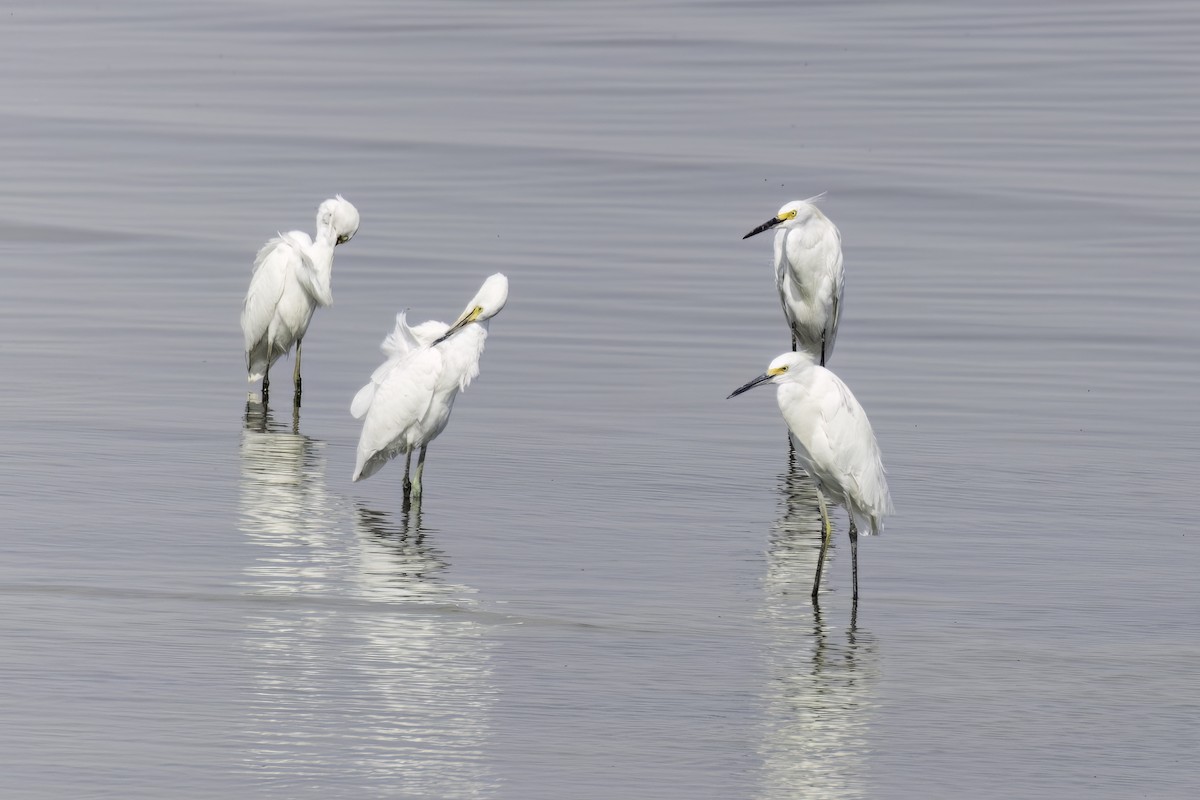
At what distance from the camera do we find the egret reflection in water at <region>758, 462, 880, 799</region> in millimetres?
6570

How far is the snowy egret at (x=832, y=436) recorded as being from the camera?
892 centimetres

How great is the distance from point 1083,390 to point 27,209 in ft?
34.3

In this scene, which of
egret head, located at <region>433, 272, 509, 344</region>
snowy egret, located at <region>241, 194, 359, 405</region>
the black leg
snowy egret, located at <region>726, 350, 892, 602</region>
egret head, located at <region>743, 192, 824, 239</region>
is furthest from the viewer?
snowy egret, located at <region>241, 194, 359, 405</region>

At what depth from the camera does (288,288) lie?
13758 millimetres

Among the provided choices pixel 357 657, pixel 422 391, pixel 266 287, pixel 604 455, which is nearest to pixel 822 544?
pixel 357 657

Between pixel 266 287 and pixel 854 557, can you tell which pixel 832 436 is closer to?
pixel 854 557

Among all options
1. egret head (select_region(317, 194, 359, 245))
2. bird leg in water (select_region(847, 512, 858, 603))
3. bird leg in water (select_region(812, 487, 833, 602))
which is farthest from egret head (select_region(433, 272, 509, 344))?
egret head (select_region(317, 194, 359, 245))

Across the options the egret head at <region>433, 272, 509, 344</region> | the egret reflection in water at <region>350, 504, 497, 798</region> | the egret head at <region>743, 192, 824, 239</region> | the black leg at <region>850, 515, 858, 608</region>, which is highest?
the egret head at <region>743, 192, 824, 239</region>

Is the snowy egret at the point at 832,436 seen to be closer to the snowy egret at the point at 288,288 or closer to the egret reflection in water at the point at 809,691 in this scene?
the egret reflection in water at the point at 809,691

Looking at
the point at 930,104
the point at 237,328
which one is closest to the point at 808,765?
the point at 237,328

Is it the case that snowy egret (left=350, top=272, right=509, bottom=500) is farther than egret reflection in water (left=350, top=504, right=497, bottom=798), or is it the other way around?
snowy egret (left=350, top=272, right=509, bottom=500)

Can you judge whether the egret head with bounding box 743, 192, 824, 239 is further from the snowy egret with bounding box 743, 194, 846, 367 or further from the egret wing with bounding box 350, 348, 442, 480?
the egret wing with bounding box 350, 348, 442, 480

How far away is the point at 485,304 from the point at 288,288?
345cm

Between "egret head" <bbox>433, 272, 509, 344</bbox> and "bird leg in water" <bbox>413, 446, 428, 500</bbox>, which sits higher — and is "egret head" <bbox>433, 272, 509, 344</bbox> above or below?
above
